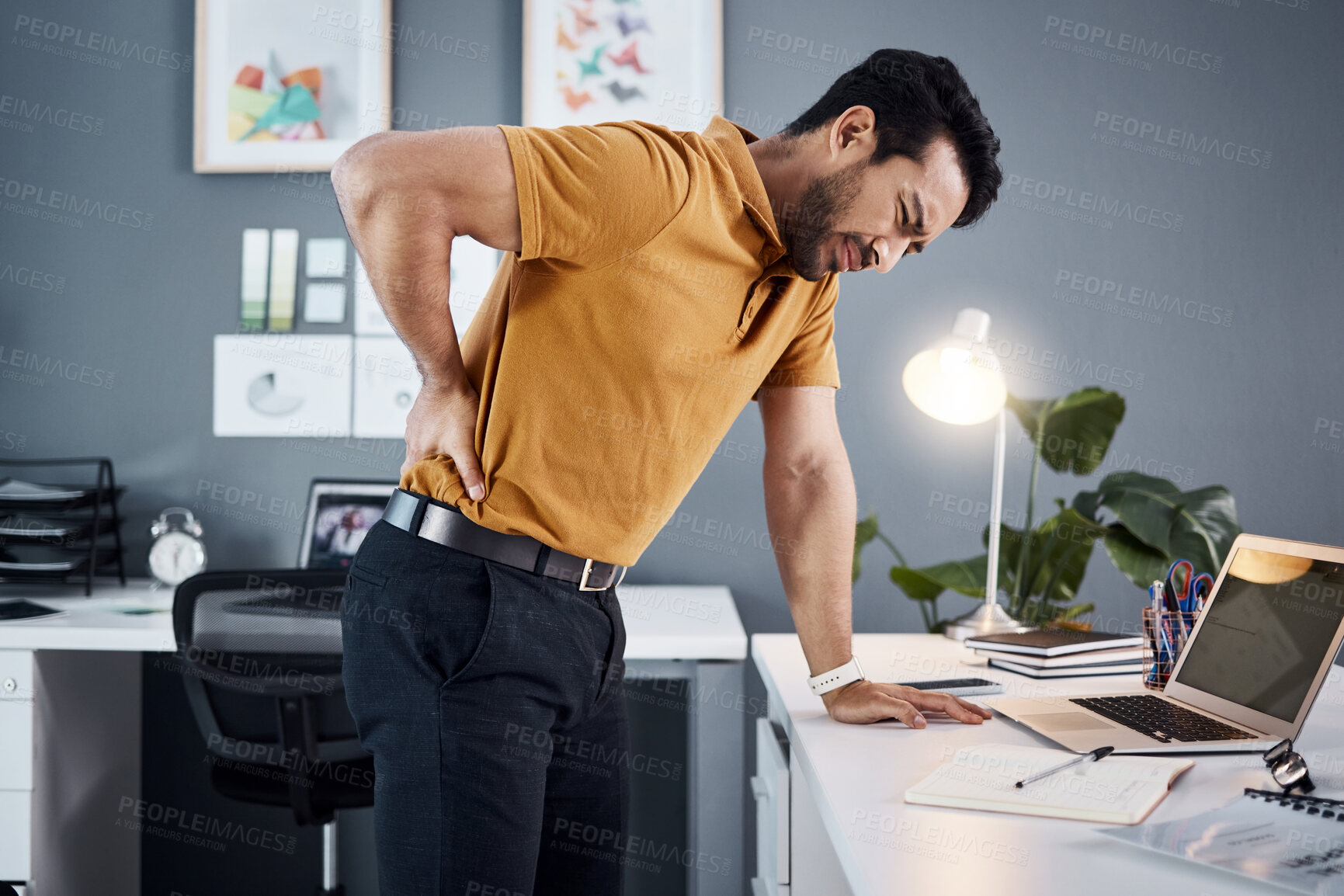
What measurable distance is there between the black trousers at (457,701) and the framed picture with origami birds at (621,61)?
1.68 meters

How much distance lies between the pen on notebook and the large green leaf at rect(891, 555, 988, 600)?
1.03 m

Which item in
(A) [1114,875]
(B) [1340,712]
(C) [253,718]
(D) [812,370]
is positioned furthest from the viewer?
(C) [253,718]

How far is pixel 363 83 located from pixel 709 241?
1.83m

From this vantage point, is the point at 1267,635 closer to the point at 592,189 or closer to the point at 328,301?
the point at 592,189

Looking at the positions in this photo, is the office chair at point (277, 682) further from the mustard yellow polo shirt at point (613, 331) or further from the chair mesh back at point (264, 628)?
the mustard yellow polo shirt at point (613, 331)

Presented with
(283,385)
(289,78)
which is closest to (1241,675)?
(283,385)

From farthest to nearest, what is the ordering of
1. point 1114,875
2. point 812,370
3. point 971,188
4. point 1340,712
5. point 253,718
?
point 253,718, point 812,370, point 1340,712, point 971,188, point 1114,875

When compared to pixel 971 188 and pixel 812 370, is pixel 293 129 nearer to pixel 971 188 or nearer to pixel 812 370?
pixel 812 370

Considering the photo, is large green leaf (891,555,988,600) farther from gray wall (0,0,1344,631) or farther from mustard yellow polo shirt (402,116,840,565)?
mustard yellow polo shirt (402,116,840,565)

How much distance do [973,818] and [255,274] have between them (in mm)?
2284

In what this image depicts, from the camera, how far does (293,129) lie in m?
2.47

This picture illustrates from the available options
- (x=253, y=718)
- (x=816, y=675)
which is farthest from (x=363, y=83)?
(x=816, y=675)

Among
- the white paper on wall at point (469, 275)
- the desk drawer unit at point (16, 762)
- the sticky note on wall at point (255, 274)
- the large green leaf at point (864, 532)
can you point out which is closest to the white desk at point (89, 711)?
the desk drawer unit at point (16, 762)

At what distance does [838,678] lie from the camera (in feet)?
4.01
